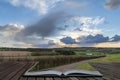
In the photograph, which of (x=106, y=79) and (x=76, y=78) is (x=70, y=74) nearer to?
(x=76, y=78)

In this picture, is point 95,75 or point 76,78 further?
point 95,75

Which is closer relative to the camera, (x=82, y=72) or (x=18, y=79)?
(x=18, y=79)

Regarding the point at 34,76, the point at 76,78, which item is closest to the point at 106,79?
the point at 76,78

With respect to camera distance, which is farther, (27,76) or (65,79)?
(27,76)

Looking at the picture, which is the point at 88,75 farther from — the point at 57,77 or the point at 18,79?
the point at 18,79

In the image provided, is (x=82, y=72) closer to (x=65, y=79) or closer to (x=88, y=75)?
(x=88, y=75)

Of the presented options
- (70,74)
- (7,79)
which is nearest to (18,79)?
(7,79)

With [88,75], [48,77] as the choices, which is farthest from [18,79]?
[88,75]
